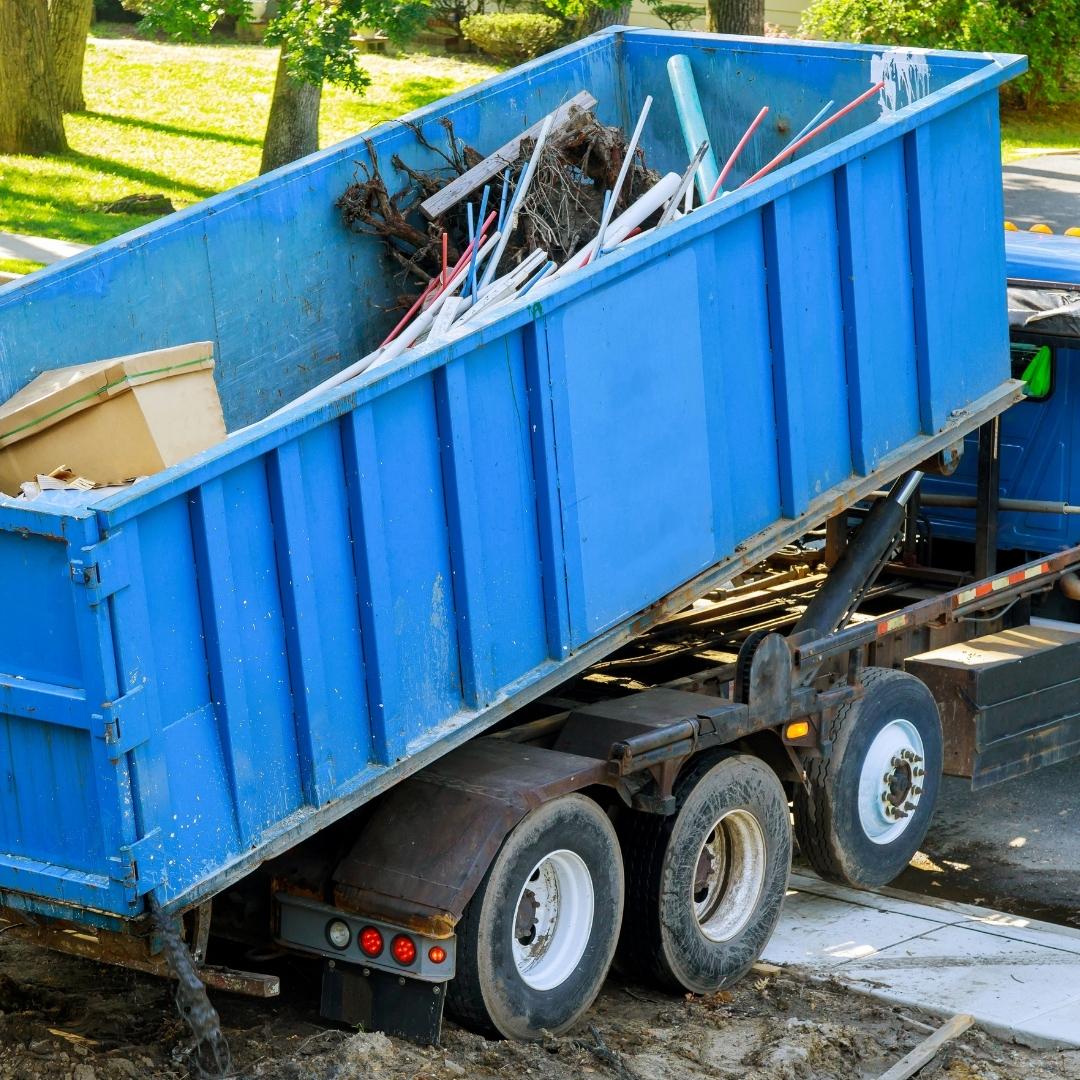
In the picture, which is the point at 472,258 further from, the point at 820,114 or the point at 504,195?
the point at 820,114

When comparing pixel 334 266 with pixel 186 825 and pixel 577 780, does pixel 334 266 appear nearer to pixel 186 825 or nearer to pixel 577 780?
pixel 577 780

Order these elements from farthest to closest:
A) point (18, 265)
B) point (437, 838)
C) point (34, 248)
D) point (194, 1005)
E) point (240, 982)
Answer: point (34, 248) → point (18, 265) → point (437, 838) → point (240, 982) → point (194, 1005)

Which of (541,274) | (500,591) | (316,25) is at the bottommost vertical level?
(500,591)

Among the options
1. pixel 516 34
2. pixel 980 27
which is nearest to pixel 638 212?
pixel 980 27

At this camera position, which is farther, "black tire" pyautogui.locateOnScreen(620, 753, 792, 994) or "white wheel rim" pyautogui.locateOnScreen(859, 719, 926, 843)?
"white wheel rim" pyautogui.locateOnScreen(859, 719, 926, 843)

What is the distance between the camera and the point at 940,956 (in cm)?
688

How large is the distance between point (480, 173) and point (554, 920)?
3.79 metres

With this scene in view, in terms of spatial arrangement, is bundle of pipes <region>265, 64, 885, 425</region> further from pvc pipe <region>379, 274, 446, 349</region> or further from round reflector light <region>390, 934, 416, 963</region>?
round reflector light <region>390, 934, 416, 963</region>

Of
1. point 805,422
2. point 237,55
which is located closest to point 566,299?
point 805,422

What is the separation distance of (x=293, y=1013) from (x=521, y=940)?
35.3 inches

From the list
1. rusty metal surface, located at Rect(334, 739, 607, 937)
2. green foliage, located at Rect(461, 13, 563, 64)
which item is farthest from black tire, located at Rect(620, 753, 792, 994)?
green foliage, located at Rect(461, 13, 563, 64)

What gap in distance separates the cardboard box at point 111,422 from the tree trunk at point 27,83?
52.8 feet

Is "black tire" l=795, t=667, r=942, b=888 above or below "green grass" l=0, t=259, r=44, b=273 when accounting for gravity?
below

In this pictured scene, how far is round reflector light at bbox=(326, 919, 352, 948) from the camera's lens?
18.9ft
